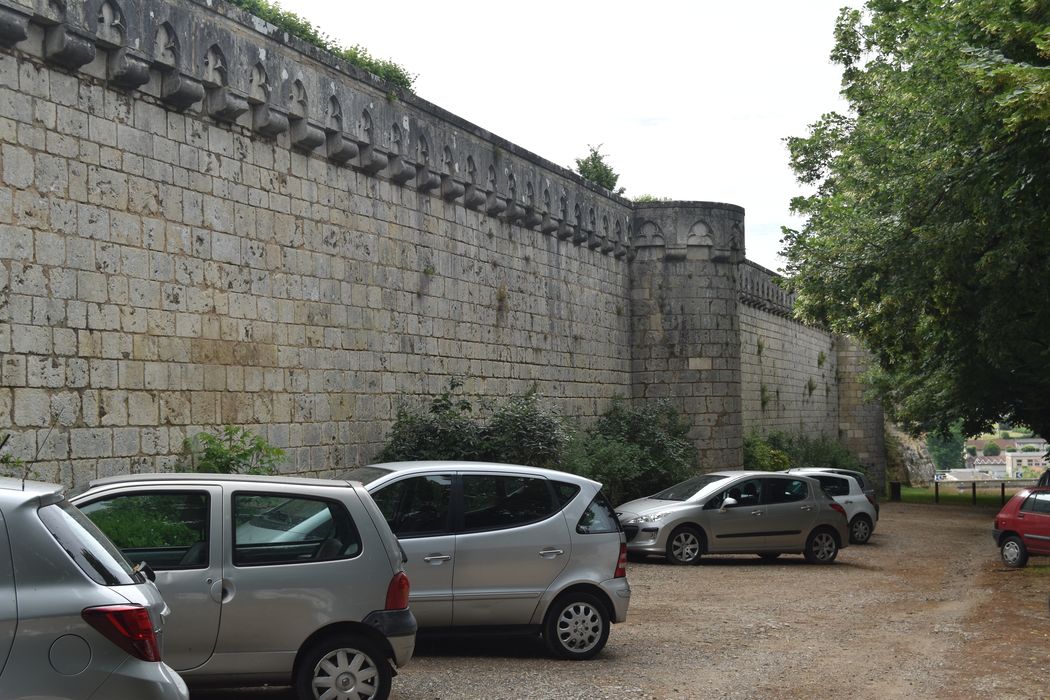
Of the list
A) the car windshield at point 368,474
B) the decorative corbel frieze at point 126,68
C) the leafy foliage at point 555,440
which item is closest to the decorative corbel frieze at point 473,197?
the leafy foliage at point 555,440

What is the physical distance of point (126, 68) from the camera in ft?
37.2

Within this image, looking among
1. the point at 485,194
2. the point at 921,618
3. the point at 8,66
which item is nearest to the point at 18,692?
the point at 8,66

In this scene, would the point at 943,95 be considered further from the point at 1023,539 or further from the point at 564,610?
the point at 564,610

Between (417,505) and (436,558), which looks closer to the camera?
(436,558)

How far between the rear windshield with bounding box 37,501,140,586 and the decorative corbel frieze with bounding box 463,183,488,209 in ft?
46.3

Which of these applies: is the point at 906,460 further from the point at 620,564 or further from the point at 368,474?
the point at 368,474

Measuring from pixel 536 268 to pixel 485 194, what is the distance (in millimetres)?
2519

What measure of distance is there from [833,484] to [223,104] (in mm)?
12540

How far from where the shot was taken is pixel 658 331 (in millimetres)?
25016

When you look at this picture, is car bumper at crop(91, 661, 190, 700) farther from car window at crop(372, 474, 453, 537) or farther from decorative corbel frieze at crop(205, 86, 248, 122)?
decorative corbel frieze at crop(205, 86, 248, 122)

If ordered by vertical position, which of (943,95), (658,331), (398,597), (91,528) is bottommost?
(398,597)

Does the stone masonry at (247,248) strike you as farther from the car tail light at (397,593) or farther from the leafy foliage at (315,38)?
the leafy foliage at (315,38)

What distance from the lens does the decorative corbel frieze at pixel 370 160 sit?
15.7 metres

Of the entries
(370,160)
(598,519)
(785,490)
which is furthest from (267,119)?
(785,490)
